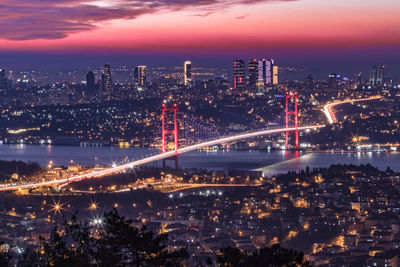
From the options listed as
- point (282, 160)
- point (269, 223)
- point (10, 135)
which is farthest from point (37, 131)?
point (269, 223)

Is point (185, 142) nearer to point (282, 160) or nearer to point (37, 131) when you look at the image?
point (282, 160)

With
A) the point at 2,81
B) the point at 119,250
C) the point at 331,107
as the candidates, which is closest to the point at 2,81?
the point at 2,81

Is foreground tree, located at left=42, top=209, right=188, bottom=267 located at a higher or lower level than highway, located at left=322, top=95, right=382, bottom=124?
higher

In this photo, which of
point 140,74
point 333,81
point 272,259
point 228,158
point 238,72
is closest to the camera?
point 272,259

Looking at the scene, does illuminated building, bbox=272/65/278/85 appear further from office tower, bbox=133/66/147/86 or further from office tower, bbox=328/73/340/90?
office tower, bbox=133/66/147/86

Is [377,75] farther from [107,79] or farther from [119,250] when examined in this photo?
[119,250]

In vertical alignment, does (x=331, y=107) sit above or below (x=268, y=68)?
below

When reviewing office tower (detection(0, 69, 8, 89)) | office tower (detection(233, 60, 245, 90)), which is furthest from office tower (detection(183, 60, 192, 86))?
office tower (detection(0, 69, 8, 89))

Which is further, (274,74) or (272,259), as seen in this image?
(274,74)
